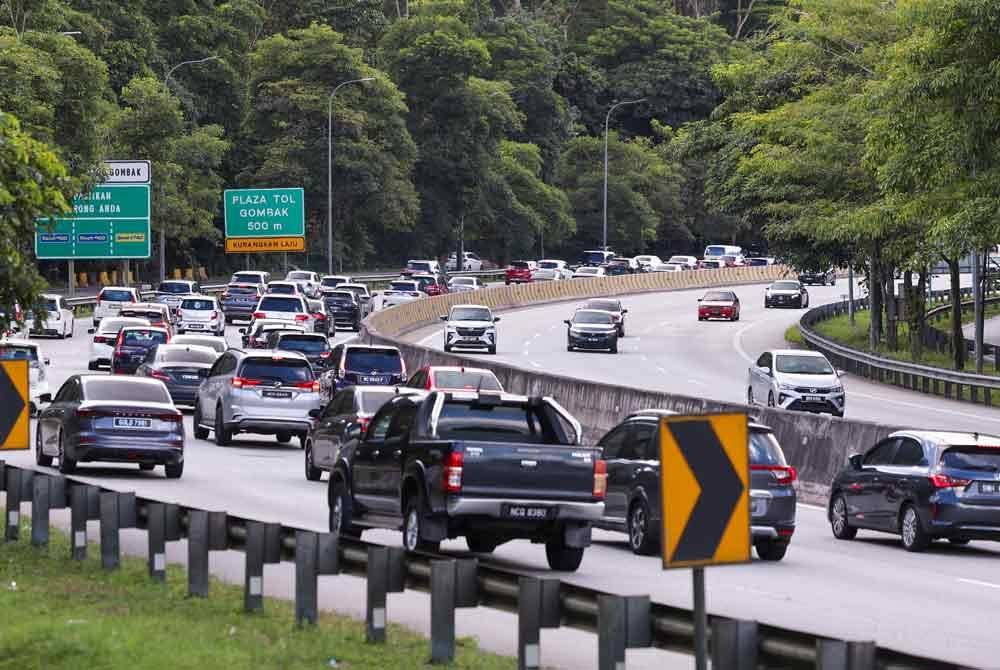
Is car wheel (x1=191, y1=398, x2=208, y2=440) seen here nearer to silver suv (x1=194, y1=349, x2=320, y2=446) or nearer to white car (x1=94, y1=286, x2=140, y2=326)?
silver suv (x1=194, y1=349, x2=320, y2=446)

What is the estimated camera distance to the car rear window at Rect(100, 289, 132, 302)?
69562 millimetres

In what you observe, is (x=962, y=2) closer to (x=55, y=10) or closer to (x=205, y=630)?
(x=205, y=630)

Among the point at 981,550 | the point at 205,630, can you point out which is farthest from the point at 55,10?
the point at 205,630

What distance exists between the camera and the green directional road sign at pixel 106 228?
65.3m

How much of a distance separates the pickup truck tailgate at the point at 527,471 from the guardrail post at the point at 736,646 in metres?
7.97

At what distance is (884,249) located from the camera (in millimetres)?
61188

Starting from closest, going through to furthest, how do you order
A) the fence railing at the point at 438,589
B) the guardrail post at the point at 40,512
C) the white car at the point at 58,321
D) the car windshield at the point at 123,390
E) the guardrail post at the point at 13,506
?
the fence railing at the point at 438,589 < the guardrail post at the point at 40,512 < the guardrail post at the point at 13,506 < the car windshield at the point at 123,390 < the white car at the point at 58,321

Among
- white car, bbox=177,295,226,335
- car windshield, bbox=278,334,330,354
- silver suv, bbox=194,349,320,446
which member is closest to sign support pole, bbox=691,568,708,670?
silver suv, bbox=194,349,320,446

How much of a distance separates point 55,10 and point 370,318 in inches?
1098

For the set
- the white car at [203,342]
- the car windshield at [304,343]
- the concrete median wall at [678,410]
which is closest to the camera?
the concrete median wall at [678,410]

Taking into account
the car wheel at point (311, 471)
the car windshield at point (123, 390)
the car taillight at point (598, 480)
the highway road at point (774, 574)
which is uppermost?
the car windshield at point (123, 390)

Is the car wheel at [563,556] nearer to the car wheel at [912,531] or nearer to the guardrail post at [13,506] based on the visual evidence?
the car wheel at [912,531]

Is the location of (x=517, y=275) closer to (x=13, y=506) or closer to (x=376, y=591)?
(x=13, y=506)

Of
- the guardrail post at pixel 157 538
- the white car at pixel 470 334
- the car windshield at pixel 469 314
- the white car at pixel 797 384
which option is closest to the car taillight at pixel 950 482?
the guardrail post at pixel 157 538
